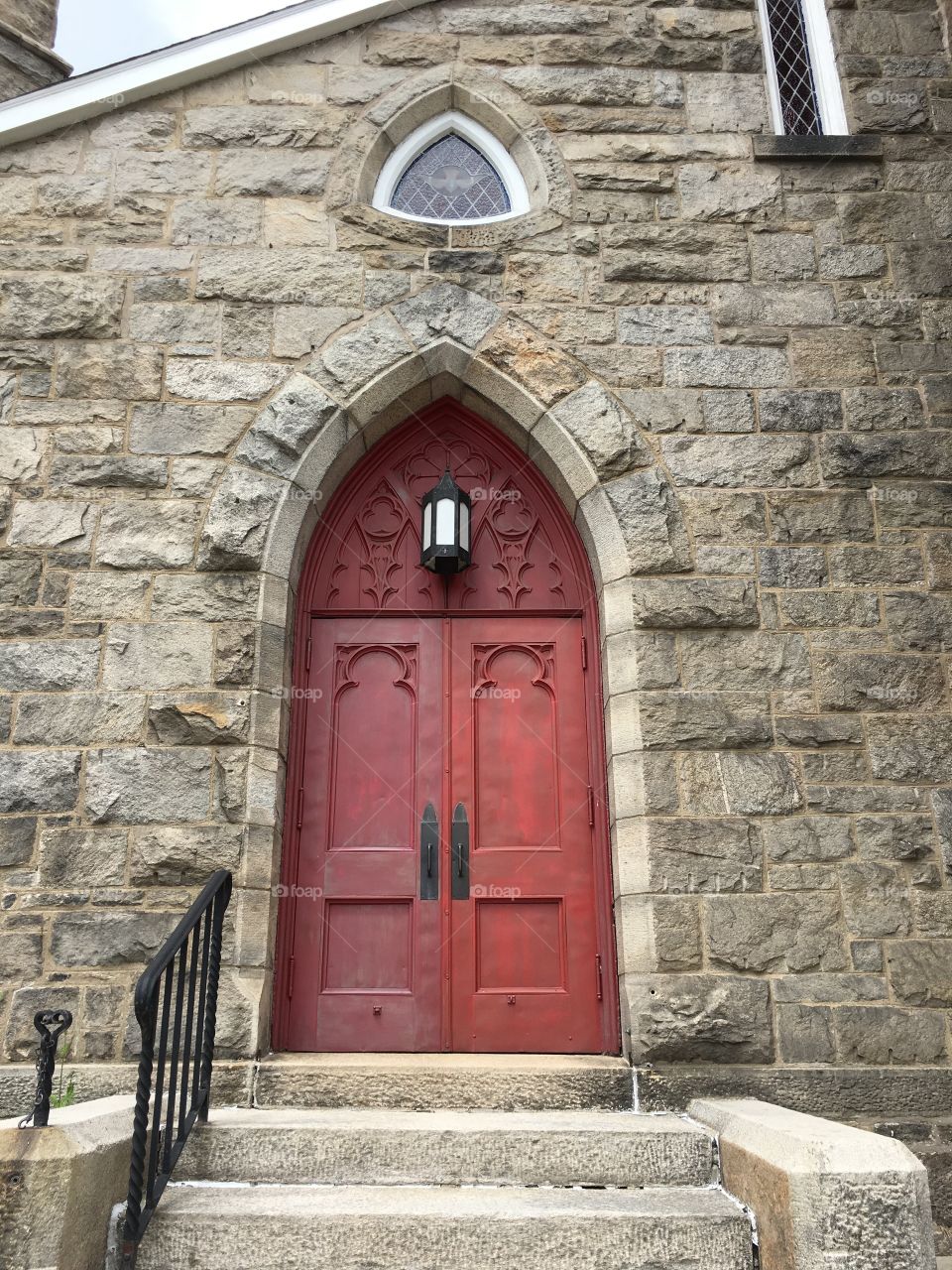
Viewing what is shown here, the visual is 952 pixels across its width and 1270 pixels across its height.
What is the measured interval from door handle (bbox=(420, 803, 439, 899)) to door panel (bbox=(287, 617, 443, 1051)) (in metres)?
0.03

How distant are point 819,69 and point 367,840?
4.86 m

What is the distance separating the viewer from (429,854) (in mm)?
4684

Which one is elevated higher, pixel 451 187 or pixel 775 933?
pixel 451 187

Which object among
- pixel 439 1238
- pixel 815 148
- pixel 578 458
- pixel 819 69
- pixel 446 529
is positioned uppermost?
pixel 819 69

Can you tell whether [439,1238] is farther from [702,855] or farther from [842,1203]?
[702,855]

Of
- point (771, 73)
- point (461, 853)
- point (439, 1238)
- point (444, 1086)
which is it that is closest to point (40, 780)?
point (461, 853)

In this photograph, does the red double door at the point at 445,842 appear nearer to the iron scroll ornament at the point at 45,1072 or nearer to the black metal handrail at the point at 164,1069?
the black metal handrail at the point at 164,1069

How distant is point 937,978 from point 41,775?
150 inches

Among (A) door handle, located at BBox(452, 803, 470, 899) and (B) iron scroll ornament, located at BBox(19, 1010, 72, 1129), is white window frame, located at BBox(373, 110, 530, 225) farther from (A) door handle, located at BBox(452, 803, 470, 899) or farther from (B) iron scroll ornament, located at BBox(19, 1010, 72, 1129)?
(B) iron scroll ornament, located at BBox(19, 1010, 72, 1129)

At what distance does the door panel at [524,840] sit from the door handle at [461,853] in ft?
0.09

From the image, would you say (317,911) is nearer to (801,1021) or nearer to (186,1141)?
(186,1141)

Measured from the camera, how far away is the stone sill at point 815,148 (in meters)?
5.25

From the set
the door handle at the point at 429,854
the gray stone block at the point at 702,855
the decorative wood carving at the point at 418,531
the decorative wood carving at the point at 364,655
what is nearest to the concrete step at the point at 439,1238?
the gray stone block at the point at 702,855

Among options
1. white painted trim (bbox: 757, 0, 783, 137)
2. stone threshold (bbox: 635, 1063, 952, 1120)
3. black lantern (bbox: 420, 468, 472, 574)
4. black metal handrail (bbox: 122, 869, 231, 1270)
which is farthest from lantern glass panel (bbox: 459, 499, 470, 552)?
white painted trim (bbox: 757, 0, 783, 137)
